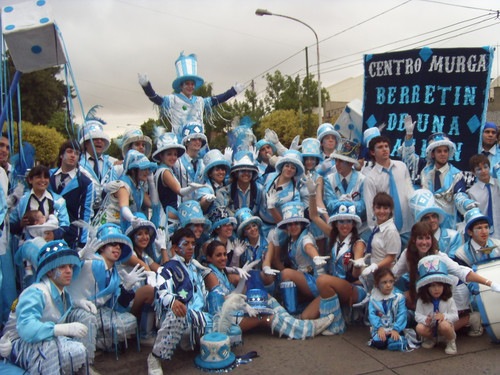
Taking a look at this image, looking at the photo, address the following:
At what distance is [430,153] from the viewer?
5230mm

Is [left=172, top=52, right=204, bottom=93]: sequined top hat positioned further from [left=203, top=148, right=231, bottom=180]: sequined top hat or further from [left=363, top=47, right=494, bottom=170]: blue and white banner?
[left=363, top=47, right=494, bottom=170]: blue and white banner

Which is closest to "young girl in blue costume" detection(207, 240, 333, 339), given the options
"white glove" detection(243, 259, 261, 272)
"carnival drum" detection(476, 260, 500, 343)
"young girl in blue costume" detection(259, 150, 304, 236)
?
"white glove" detection(243, 259, 261, 272)

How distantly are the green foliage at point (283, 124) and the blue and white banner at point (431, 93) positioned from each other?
22.4 meters

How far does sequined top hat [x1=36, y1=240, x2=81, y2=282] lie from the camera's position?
321 cm

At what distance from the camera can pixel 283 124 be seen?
29562 mm

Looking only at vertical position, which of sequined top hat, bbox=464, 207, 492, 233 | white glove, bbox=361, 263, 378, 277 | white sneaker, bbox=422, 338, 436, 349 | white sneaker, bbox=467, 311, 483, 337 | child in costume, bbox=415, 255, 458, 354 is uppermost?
sequined top hat, bbox=464, 207, 492, 233

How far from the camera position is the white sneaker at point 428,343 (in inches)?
152

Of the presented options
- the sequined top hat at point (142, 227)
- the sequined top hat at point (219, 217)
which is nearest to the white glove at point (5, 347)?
the sequined top hat at point (142, 227)

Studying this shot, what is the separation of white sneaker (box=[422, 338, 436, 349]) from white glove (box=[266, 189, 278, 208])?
79.3 inches

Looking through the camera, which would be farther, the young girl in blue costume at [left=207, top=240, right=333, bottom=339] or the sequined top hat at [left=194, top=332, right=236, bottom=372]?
the young girl in blue costume at [left=207, top=240, right=333, bottom=339]

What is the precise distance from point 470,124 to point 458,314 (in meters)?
2.60

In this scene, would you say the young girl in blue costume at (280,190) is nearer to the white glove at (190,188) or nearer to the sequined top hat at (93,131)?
the white glove at (190,188)

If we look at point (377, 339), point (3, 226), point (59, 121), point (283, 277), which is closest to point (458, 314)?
point (377, 339)

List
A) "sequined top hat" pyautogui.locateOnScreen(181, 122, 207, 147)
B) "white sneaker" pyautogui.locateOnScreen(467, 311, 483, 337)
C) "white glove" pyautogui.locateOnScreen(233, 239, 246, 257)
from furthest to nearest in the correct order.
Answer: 1. "sequined top hat" pyautogui.locateOnScreen(181, 122, 207, 147)
2. "white glove" pyautogui.locateOnScreen(233, 239, 246, 257)
3. "white sneaker" pyautogui.locateOnScreen(467, 311, 483, 337)
